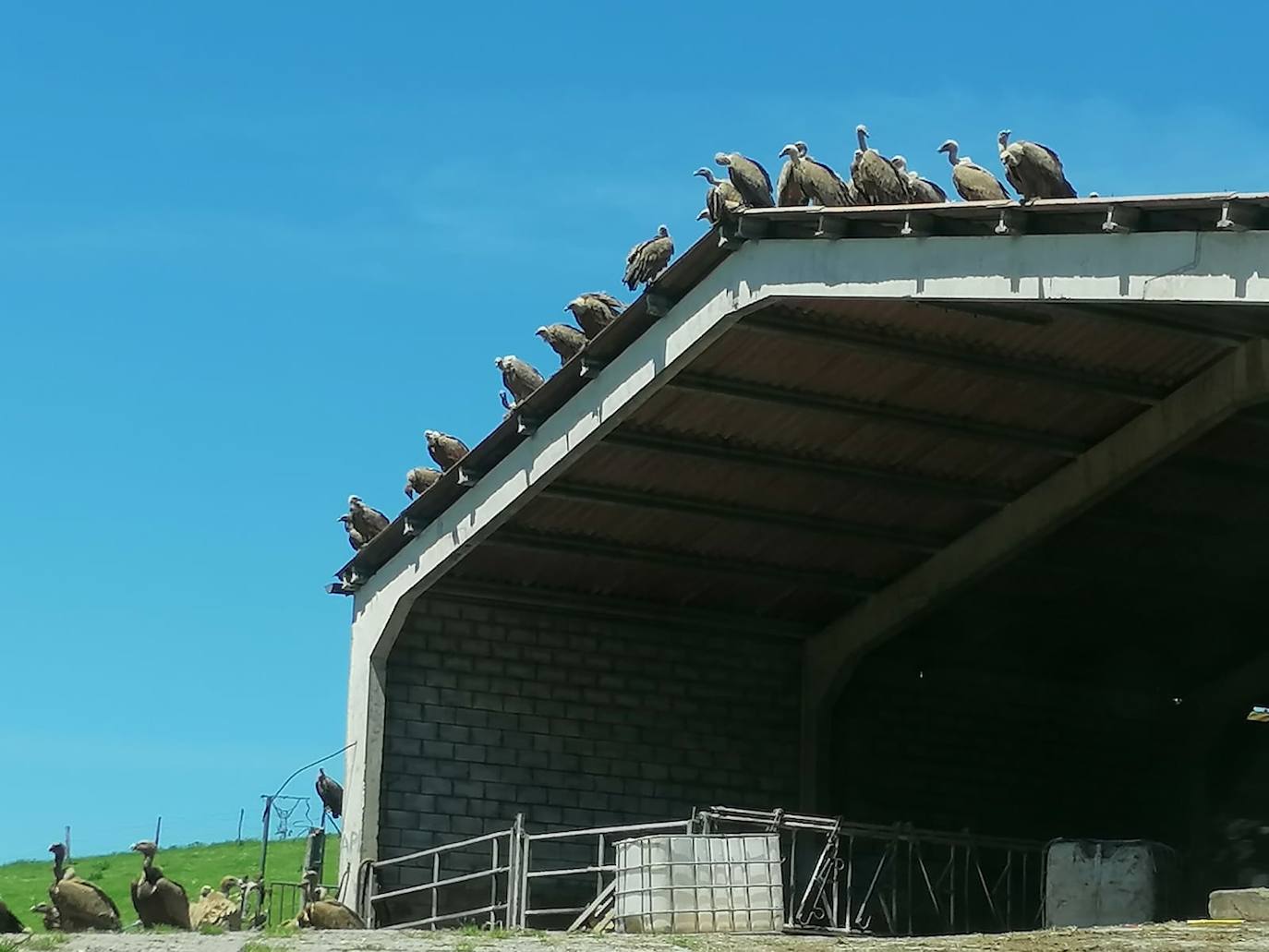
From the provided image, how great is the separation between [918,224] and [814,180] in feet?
11.1

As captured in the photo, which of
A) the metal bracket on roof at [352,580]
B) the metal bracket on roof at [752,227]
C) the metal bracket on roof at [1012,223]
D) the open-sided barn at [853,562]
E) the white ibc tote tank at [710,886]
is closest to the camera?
the metal bracket on roof at [1012,223]

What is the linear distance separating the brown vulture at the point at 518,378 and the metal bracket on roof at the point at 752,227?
6.71m

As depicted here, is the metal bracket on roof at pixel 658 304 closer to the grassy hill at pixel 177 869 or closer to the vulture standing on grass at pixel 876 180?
the vulture standing on grass at pixel 876 180

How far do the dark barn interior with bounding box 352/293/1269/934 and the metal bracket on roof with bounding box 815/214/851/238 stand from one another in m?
0.93

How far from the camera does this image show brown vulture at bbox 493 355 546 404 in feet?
102

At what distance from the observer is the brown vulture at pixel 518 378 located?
3103 cm

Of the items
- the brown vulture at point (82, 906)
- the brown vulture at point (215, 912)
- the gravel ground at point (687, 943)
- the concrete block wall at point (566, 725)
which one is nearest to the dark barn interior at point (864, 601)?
the concrete block wall at point (566, 725)

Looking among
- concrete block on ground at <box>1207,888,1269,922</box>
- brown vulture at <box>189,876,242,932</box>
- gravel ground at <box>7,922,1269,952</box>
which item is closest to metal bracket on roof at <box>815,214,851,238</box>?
gravel ground at <box>7,922,1269,952</box>

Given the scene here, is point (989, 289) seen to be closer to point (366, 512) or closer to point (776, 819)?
point (776, 819)

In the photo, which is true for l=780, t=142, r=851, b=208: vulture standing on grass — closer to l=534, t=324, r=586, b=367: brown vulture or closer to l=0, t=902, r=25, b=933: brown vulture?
l=534, t=324, r=586, b=367: brown vulture

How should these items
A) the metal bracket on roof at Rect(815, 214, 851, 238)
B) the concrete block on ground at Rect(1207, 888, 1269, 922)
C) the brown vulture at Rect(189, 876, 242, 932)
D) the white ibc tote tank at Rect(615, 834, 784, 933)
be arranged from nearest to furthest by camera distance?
1. the concrete block on ground at Rect(1207, 888, 1269, 922)
2. the white ibc tote tank at Rect(615, 834, 784, 933)
3. the metal bracket on roof at Rect(815, 214, 851, 238)
4. the brown vulture at Rect(189, 876, 242, 932)

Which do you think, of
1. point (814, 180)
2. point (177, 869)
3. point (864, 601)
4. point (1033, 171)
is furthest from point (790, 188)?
point (177, 869)

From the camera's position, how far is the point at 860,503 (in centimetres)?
3041

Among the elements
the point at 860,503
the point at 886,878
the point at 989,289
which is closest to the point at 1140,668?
the point at 886,878
